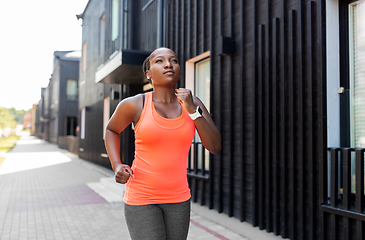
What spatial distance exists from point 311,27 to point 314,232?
7.49 ft

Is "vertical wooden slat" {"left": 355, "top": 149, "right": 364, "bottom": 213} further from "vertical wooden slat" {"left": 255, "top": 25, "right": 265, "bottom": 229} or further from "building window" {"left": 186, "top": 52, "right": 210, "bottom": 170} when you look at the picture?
"building window" {"left": 186, "top": 52, "right": 210, "bottom": 170}

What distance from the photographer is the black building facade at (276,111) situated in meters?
3.44

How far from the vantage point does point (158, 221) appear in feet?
5.83

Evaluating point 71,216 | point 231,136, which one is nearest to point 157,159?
point 231,136

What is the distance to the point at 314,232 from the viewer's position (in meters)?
3.51

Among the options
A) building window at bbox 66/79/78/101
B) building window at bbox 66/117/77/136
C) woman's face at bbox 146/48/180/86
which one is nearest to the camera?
woman's face at bbox 146/48/180/86

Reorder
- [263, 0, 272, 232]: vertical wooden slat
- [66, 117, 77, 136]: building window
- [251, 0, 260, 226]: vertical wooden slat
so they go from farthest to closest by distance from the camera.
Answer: [66, 117, 77, 136]: building window → [251, 0, 260, 226]: vertical wooden slat → [263, 0, 272, 232]: vertical wooden slat

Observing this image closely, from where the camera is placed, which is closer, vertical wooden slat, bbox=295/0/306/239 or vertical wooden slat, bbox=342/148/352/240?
vertical wooden slat, bbox=342/148/352/240

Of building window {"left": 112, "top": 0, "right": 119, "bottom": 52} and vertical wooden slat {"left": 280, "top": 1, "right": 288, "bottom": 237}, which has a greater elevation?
building window {"left": 112, "top": 0, "right": 119, "bottom": 52}

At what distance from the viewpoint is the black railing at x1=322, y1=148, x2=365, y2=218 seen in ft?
10.3

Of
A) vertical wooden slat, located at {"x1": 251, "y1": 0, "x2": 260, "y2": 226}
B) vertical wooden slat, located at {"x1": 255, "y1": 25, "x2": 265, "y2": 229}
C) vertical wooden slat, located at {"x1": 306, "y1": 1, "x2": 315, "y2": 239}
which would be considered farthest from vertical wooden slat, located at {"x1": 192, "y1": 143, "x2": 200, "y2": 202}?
vertical wooden slat, located at {"x1": 306, "y1": 1, "x2": 315, "y2": 239}

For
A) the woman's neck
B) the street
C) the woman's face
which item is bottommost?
the street

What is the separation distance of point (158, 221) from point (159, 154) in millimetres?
372

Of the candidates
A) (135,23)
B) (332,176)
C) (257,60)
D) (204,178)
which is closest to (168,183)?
(332,176)
